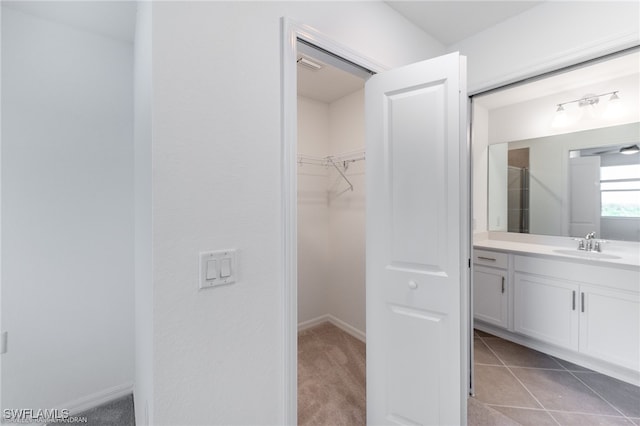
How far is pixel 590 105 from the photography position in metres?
2.67

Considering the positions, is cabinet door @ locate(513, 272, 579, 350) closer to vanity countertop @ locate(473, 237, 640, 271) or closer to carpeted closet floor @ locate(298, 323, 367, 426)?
vanity countertop @ locate(473, 237, 640, 271)

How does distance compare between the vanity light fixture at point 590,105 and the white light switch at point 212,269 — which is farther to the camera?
the vanity light fixture at point 590,105

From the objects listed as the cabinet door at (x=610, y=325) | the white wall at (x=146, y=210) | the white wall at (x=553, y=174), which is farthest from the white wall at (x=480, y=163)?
the white wall at (x=146, y=210)

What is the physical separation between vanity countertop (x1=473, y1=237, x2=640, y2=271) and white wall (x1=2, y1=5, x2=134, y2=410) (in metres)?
3.32

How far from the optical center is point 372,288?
1.60 metres

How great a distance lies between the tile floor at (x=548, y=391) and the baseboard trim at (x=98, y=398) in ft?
8.30

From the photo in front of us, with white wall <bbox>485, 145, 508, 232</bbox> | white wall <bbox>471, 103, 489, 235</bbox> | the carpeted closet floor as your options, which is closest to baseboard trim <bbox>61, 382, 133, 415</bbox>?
the carpeted closet floor

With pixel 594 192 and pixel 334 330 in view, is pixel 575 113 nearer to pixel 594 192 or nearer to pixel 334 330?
pixel 594 192

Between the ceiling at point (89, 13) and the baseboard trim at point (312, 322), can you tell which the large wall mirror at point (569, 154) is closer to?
the baseboard trim at point (312, 322)

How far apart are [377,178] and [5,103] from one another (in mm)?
2230

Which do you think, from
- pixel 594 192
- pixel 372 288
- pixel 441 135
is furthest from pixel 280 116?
pixel 594 192

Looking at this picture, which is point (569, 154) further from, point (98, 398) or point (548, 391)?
point (98, 398)

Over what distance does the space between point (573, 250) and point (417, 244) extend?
2226 mm

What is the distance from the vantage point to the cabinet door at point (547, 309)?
2270 millimetres
